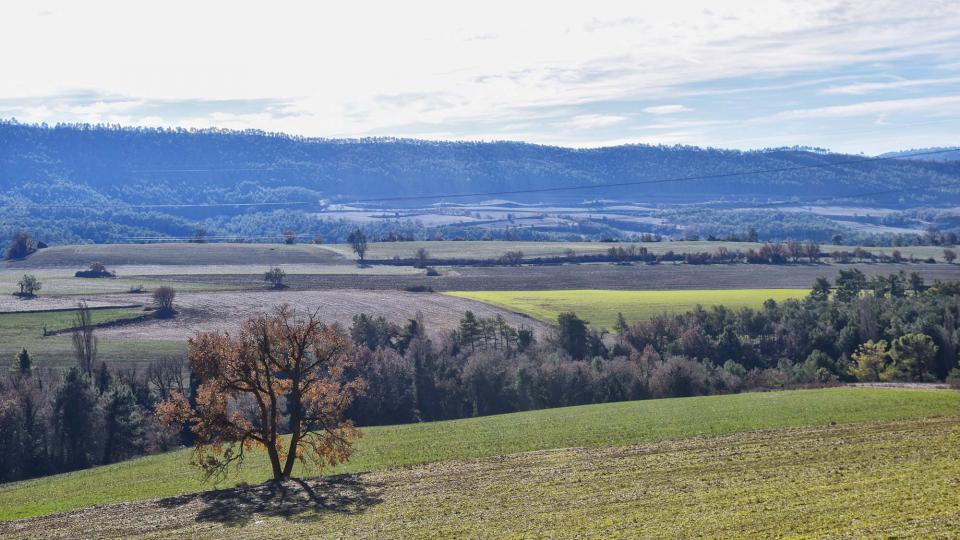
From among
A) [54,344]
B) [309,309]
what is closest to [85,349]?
[54,344]

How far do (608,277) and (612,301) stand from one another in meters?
23.8

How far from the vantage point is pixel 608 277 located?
133 meters

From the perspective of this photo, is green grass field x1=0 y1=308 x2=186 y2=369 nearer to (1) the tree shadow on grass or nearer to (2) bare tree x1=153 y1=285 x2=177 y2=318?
(2) bare tree x1=153 y1=285 x2=177 y2=318

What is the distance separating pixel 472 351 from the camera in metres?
86.2

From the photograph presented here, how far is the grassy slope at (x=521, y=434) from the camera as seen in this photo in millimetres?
41656

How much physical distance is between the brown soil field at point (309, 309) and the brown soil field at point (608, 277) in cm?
899

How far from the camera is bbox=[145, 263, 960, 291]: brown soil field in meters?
123

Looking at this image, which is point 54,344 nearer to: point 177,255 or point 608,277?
point 608,277

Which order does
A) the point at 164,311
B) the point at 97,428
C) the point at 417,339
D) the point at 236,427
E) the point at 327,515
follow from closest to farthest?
1. the point at 327,515
2. the point at 236,427
3. the point at 97,428
4. the point at 417,339
5. the point at 164,311

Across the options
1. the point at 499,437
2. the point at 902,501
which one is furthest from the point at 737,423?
the point at 902,501

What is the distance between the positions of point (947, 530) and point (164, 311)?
93.9 metres

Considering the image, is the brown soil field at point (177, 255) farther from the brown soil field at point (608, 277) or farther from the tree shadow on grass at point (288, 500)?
the tree shadow on grass at point (288, 500)

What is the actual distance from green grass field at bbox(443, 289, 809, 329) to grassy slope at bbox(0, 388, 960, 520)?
4292cm

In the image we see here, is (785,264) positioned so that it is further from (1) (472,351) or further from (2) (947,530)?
(2) (947,530)
